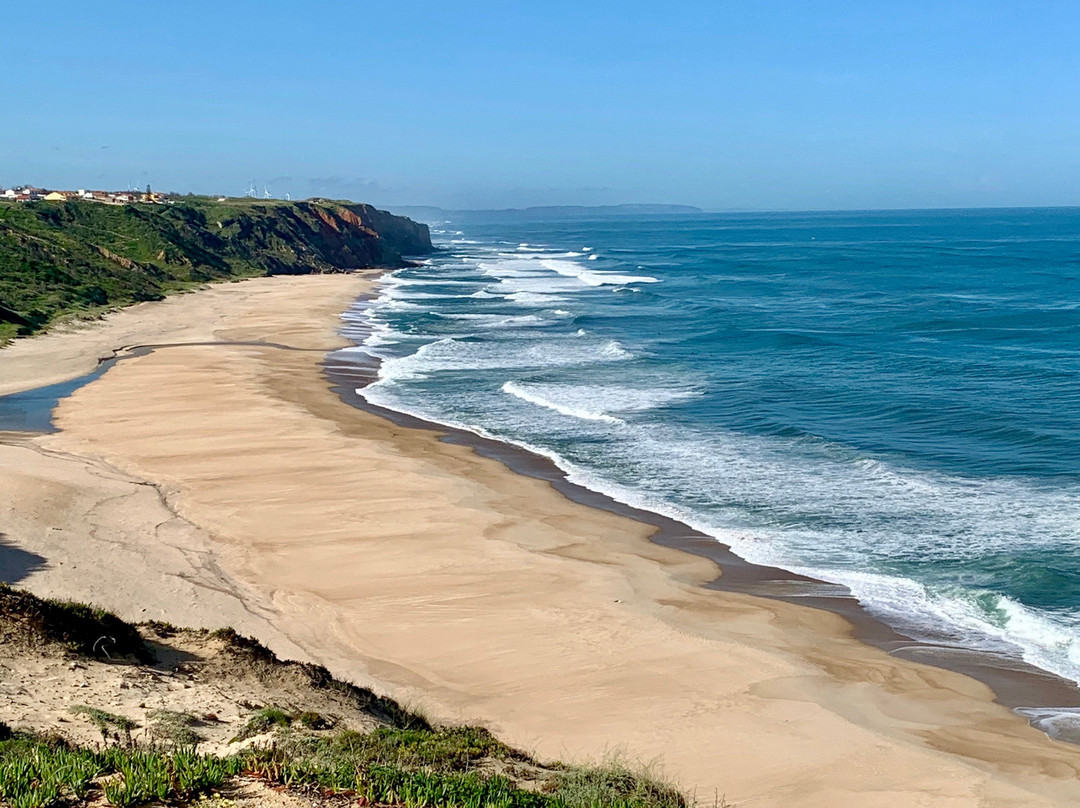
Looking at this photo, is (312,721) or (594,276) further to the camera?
(594,276)

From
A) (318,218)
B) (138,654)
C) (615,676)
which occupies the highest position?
(318,218)

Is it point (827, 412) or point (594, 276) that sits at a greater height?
point (594, 276)

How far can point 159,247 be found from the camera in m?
85.7

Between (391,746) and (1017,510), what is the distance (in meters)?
16.9

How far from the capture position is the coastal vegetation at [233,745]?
795 cm

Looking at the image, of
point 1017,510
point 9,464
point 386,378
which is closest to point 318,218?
point 386,378

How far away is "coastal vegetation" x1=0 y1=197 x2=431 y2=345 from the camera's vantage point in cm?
6109

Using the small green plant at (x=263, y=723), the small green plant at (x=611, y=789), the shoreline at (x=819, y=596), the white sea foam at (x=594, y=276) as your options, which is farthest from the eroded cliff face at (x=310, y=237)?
the small green plant at (x=611, y=789)

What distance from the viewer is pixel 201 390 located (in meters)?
36.5

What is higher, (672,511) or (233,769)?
(233,769)

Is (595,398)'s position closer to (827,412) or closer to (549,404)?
(549,404)

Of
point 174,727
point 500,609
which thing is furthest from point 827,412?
point 174,727

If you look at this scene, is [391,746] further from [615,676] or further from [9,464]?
[9,464]

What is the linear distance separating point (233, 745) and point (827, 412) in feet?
86.1
